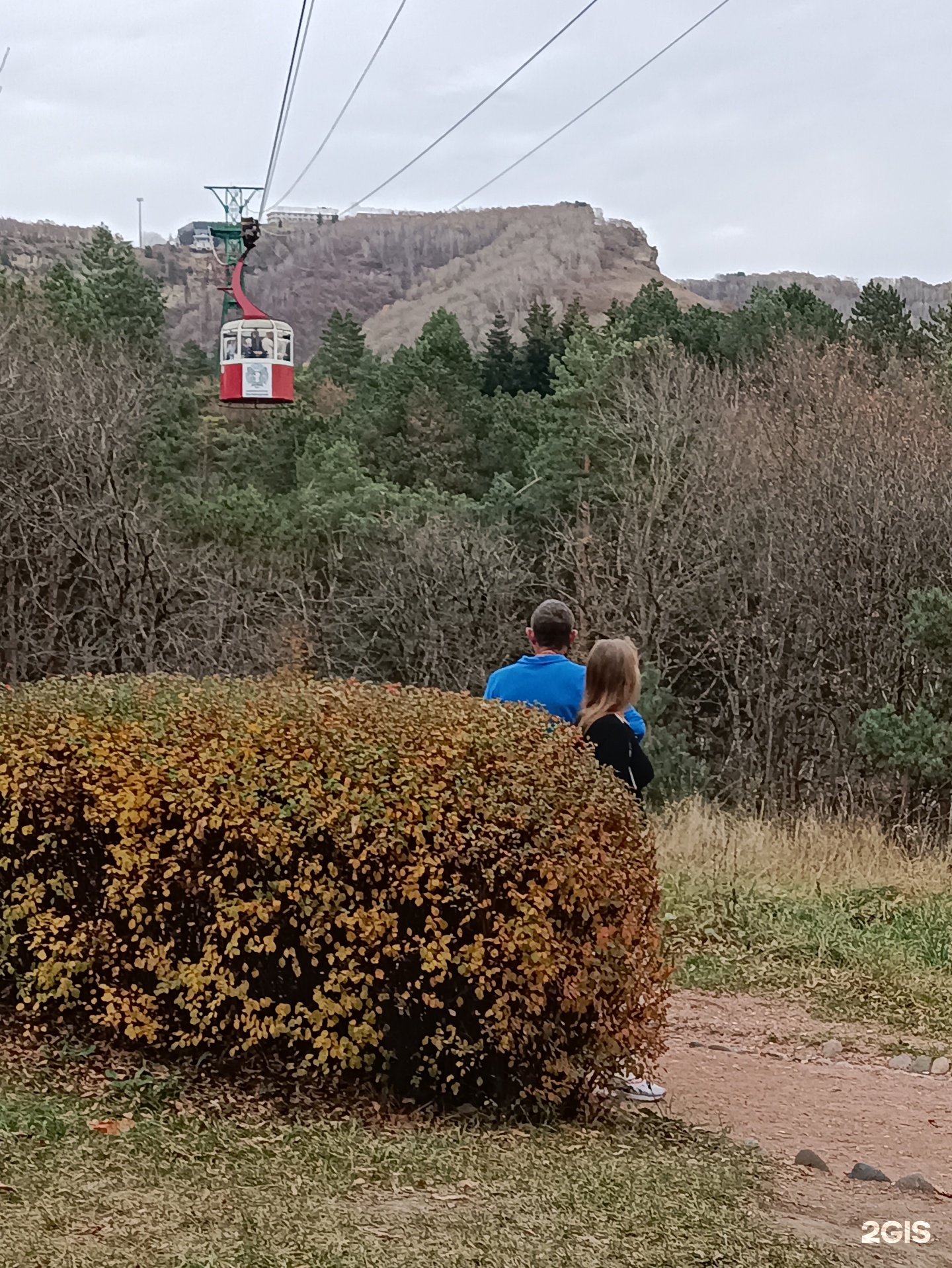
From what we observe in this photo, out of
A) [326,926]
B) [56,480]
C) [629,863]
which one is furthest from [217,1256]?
[56,480]

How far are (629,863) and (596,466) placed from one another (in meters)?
29.3

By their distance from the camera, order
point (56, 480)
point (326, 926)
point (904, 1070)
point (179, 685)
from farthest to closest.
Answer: point (56, 480) → point (904, 1070) → point (179, 685) → point (326, 926)

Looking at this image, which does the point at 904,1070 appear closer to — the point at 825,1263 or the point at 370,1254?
the point at 825,1263

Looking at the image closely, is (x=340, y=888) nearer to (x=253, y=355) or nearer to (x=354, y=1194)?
(x=354, y=1194)

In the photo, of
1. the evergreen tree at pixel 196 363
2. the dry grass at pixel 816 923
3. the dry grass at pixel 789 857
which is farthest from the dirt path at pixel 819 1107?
the evergreen tree at pixel 196 363

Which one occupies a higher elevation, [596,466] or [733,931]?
[596,466]

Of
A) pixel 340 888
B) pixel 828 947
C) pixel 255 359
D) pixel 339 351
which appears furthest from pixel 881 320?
pixel 340 888

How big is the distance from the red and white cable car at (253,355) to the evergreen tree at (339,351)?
101 feet

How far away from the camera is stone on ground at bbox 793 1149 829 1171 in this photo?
4.99m

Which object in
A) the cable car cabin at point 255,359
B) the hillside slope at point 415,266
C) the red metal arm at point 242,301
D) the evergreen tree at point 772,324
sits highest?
the hillside slope at point 415,266

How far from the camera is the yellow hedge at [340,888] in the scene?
4656 mm

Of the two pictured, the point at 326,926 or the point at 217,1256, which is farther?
the point at 326,926

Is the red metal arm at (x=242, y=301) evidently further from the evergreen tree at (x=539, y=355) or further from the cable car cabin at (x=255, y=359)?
the evergreen tree at (x=539, y=355)

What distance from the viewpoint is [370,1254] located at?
11.5 feet
